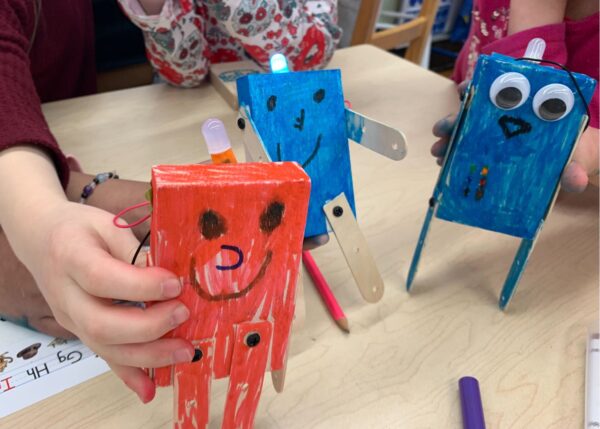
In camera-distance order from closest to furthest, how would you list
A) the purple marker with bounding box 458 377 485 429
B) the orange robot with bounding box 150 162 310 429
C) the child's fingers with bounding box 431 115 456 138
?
the orange robot with bounding box 150 162 310 429 < the purple marker with bounding box 458 377 485 429 < the child's fingers with bounding box 431 115 456 138

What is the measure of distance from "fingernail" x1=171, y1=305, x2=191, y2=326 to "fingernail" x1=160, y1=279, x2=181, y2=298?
12 mm

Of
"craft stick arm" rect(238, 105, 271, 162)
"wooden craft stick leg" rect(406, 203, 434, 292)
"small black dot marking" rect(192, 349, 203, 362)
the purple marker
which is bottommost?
the purple marker

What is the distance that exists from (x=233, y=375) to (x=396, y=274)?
0.25 metres

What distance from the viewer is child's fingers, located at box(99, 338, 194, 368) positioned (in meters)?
0.29

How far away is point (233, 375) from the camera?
1.07ft

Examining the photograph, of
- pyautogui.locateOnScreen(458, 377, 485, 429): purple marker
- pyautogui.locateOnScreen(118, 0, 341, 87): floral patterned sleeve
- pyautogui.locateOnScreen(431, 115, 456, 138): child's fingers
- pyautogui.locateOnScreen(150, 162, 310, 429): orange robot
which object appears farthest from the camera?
pyautogui.locateOnScreen(118, 0, 341, 87): floral patterned sleeve

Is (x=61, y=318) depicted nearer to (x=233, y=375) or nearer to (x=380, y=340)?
(x=233, y=375)

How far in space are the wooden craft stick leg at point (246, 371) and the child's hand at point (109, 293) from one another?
4cm

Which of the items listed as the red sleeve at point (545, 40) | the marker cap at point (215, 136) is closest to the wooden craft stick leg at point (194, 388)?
the marker cap at point (215, 136)

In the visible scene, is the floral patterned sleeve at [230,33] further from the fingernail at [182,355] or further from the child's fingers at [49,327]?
the fingernail at [182,355]

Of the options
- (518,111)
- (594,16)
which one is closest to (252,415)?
(518,111)

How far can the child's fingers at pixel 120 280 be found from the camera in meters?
0.27

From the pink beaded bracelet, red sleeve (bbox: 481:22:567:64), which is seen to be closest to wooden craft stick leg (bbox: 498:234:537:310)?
red sleeve (bbox: 481:22:567:64)

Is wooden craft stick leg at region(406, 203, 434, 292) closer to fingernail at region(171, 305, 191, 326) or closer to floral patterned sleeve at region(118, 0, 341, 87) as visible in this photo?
fingernail at region(171, 305, 191, 326)
